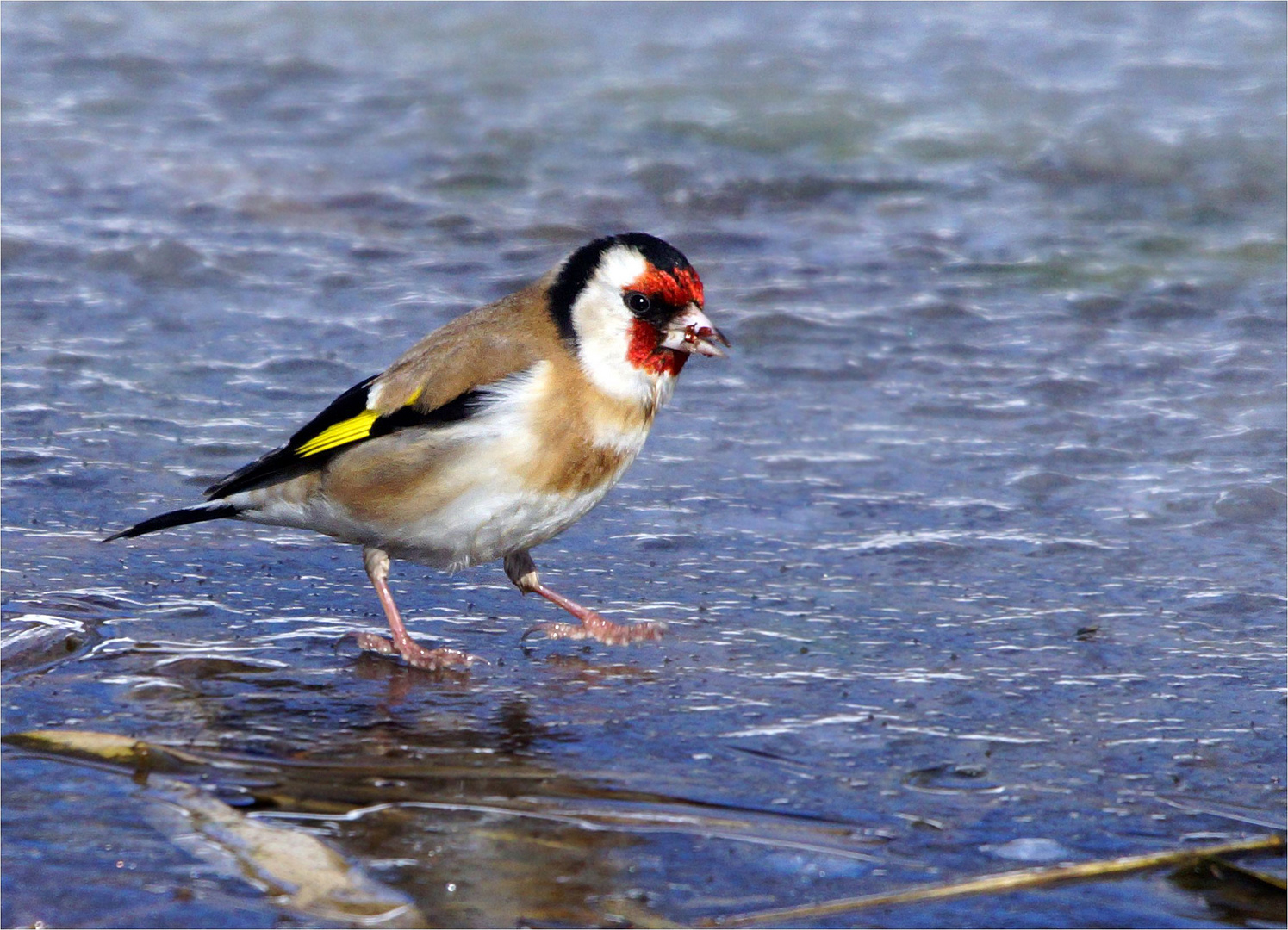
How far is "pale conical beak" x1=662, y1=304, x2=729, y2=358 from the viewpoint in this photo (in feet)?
16.4

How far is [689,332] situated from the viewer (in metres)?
5.00

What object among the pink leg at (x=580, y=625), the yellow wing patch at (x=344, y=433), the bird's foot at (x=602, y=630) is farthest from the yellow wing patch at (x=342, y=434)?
the bird's foot at (x=602, y=630)

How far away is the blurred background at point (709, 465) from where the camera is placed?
11.8ft

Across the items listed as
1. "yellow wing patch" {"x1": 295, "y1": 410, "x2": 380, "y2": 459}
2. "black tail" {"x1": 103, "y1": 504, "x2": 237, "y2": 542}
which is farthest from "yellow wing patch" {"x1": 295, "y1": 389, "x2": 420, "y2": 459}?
"black tail" {"x1": 103, "y1": 504, "x2": 237, "y2": 542}

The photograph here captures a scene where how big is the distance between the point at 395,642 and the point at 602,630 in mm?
586

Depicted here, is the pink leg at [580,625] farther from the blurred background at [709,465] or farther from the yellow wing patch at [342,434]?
the yellow wing patch at [342,434]

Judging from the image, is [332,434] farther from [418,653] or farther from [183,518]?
[418,653]

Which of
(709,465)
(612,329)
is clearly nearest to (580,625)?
(612,329)

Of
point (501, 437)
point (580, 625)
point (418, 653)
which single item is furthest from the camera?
point (580, 625)

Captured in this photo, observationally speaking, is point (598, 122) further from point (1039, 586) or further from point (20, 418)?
point (1039, 586)

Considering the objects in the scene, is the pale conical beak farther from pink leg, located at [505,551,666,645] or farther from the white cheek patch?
pink leg, located at [505,551,666,645]

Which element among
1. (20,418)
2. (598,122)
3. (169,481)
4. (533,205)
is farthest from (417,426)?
(598,122)

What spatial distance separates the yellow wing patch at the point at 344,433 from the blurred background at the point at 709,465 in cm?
47

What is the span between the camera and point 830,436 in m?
6.52
